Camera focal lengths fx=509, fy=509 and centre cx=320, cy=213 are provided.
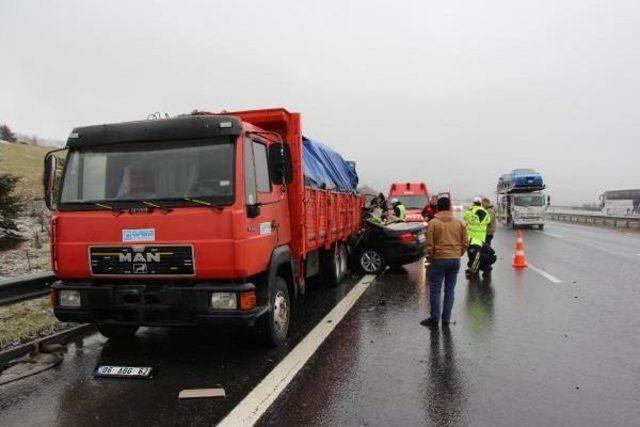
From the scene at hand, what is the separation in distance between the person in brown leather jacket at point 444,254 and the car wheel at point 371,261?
4486 mm

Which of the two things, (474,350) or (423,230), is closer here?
(474,350)

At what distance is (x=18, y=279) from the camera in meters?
6.18

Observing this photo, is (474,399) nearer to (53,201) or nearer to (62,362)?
(62,362)

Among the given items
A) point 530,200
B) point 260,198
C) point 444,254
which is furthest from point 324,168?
point 530,200

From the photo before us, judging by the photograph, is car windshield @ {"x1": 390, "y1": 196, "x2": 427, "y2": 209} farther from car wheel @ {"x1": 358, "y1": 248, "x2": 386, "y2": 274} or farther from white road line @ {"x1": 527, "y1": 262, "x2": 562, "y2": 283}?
car wheel @ {"x1": 358, "y1": 248, "x2": 386, "y2": 274}

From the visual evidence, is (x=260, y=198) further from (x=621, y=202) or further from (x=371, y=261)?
(x=621, y=202)

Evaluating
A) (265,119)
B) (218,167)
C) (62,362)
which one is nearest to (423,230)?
(265,119)

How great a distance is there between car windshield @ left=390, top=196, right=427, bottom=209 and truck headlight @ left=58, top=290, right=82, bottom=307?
17.0 metres

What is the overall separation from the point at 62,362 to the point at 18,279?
53.7 inches

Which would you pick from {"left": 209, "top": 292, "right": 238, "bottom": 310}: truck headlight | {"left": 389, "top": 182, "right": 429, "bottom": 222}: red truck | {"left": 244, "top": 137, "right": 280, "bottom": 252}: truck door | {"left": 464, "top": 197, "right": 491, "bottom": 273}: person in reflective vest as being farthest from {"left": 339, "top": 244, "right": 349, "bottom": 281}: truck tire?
{"left": 389, "top": 182, "right": 429, "bottom": 222}: red truck

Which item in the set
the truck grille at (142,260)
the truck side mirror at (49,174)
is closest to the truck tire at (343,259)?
the truck grille at (142,260)

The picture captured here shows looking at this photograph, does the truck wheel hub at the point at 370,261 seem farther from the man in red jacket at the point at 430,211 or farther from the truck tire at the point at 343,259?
the man in red jacket at the point at 430,211

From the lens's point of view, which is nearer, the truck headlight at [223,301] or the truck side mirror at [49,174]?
the truck headlight at [223,301]

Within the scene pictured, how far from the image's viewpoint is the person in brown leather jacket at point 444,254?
23.1 feet
